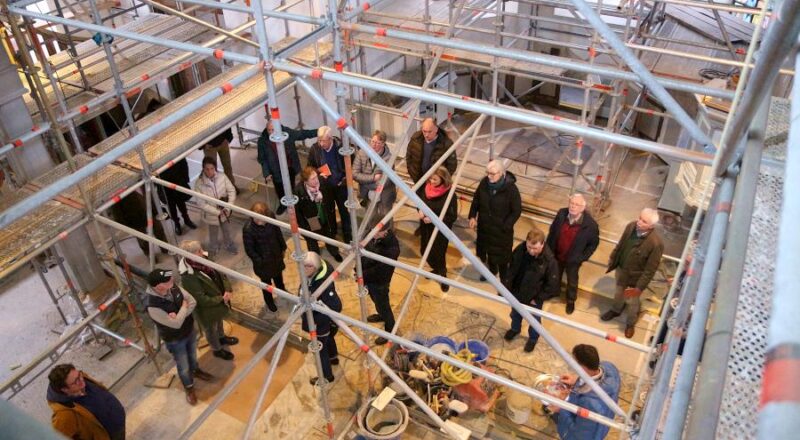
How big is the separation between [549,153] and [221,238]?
4.61 m

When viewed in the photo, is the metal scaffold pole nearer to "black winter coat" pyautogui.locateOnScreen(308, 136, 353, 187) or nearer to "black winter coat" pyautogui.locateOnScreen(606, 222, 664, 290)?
"black winter coat" pyautogui.locateOnScreen(308, 136, 353, 187)

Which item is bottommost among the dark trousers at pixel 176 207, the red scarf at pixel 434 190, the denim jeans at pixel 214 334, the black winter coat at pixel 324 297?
the denim jeans at pixel 214 334

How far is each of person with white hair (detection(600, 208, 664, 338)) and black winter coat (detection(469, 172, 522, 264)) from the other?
1015 millimetres

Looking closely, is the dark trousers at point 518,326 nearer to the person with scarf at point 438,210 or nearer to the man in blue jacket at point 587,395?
the person with scarf at point 438,210

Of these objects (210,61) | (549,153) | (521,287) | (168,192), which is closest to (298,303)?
(521,287)

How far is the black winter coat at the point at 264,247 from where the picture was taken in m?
6.16

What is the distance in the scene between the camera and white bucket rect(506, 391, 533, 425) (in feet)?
18.5

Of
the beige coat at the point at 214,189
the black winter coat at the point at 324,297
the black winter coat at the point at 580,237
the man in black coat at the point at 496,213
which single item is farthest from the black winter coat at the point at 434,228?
the beige coat at the point at 214,189

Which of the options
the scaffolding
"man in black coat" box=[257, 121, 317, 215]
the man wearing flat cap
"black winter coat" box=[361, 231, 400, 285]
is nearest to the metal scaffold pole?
the scaffolding

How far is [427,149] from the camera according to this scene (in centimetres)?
696

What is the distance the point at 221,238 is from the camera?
789 cm

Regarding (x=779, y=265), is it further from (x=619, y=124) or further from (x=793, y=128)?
(x=619, y=124)

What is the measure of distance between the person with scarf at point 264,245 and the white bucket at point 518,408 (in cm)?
256

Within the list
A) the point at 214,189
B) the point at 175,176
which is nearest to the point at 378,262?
the point at 214,189
